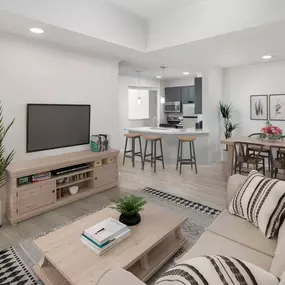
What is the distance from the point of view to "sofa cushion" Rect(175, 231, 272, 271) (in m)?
1.46

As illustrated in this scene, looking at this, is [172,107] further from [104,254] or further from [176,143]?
[104,254]

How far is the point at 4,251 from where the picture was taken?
226 cm

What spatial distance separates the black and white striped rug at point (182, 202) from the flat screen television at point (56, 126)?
1.50 m

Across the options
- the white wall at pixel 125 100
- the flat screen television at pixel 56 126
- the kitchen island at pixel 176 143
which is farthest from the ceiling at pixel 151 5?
the white wall at pixel 125 100

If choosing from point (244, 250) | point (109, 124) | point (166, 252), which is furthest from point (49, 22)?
point (244, 250)

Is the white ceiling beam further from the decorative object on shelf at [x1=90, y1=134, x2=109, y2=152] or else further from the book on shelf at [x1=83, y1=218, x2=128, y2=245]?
the book on shelf at [x1=83, y1=218, x2=128, y2=245]

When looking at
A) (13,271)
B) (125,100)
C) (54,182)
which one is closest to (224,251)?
(13,271)

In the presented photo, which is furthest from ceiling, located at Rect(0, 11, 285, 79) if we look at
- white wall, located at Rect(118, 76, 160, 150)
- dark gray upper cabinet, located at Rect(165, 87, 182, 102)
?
dark gray upper cabinet, located at Rect(165, 87, 182, 102)

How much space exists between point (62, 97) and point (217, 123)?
4072 mm

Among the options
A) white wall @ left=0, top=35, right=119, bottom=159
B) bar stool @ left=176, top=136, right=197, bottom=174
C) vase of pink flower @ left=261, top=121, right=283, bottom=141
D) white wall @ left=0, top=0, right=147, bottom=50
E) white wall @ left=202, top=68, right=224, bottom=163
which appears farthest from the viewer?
white wall @ left=202, top=68, right=224, bottom=163

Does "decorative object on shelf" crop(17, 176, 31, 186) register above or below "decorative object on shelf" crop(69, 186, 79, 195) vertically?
above

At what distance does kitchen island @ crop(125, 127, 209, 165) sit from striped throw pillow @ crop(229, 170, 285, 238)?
3.54 metres

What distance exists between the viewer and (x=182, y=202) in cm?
347

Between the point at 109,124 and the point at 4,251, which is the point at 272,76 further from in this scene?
the point at 4,251
